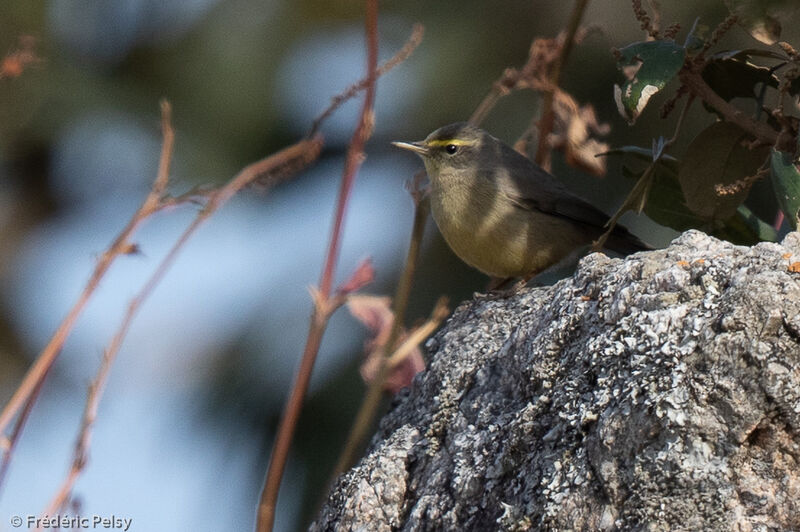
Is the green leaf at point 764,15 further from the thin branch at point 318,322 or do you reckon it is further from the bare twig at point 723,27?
the thin branch at point 318,322

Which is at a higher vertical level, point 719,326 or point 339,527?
point 719,326

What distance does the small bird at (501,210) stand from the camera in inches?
178

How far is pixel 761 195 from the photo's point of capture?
207 inches

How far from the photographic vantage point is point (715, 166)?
274 cm

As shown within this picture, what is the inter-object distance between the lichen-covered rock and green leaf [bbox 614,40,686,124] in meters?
0.43

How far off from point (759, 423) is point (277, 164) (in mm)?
1085

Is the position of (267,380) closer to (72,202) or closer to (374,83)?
(72,202)

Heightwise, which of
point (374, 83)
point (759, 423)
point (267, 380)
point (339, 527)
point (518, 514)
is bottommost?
point (267, 380)

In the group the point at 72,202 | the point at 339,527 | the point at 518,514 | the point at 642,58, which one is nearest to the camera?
the point at 518,514

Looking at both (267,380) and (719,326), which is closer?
(719,326)

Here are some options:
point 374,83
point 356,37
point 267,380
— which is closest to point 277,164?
point 374,83

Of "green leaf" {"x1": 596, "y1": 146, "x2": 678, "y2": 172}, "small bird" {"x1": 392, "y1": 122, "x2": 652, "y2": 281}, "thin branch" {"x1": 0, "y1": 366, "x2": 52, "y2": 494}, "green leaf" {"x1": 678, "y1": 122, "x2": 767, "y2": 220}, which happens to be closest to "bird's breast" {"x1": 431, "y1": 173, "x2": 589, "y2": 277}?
"small bird" {"x1": 392, "y1": 122, "x2": 652, "y2": 281}

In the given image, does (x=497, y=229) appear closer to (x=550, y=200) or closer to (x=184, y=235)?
(x=550, y=200)

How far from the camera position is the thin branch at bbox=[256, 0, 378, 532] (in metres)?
1.90
